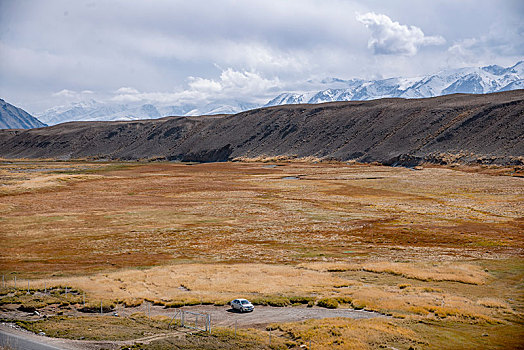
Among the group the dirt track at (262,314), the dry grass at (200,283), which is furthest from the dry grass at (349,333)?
the dry grass at (200,283)

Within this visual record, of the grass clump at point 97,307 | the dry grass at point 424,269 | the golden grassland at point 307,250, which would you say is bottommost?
the dry grass at point 424,269

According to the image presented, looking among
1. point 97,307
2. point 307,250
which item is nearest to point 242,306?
point 97,307

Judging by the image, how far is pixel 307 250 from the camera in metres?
52.3

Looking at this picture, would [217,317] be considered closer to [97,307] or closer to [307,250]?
[97,307]

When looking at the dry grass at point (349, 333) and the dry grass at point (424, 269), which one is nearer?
the dry grass at point (349, 333)

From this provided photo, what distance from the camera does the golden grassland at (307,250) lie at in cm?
2872

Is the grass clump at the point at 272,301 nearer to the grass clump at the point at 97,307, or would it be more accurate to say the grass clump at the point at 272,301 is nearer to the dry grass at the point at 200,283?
the dry grass at the point at 200,283

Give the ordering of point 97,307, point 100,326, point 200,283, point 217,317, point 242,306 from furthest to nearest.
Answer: point 200,283 → point 97,307 → point 242,306 → point 217,317 → point 100,326

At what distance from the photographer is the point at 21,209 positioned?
80375mm

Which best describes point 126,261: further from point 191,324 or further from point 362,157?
point 362,157

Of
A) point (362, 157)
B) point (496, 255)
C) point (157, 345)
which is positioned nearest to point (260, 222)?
point (496, 255)

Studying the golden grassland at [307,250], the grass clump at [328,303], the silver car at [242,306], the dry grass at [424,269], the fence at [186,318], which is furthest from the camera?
the dry grass at [424,269]

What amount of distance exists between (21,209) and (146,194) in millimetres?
26868

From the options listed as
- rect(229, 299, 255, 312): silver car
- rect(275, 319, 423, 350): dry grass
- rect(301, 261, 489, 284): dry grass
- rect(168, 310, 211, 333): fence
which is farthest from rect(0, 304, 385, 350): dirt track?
rect(301, 261, 489, 284): dry grass
